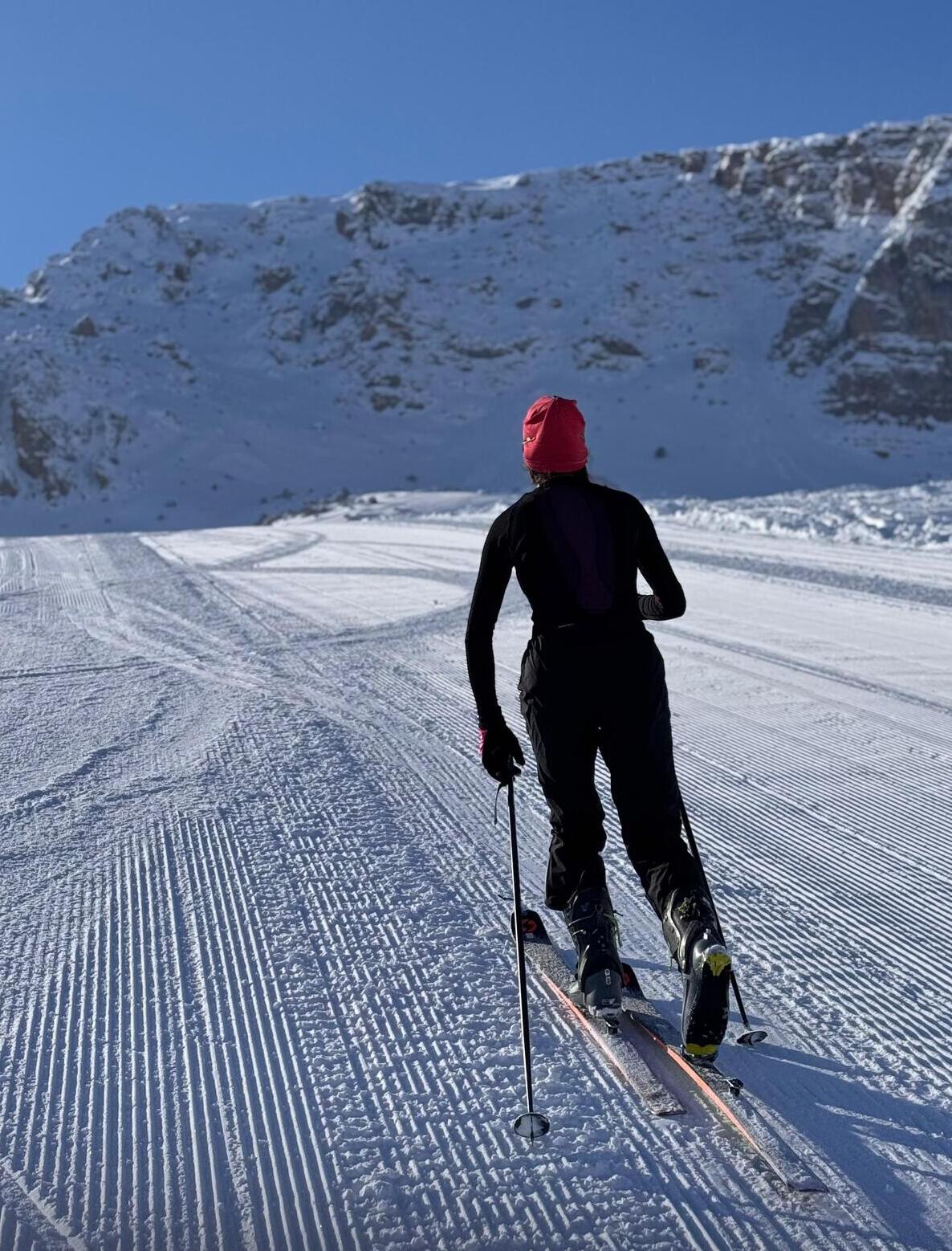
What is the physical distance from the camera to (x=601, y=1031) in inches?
99.9

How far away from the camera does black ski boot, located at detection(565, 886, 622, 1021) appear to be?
8.20 feet

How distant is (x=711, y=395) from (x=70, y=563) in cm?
4569

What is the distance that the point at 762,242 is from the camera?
66.2 m

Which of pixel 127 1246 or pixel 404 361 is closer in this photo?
pixel 127 1246

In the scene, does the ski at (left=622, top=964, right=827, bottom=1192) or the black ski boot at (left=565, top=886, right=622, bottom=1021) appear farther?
the black ski boot at (left=565, top=886, right=622, bottom=1021)

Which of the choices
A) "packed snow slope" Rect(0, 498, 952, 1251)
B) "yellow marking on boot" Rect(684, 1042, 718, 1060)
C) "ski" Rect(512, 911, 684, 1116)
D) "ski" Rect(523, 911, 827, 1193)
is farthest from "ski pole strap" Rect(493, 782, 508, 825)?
"yellow marking on boot" Rect(684, 1042, 718, 1060)

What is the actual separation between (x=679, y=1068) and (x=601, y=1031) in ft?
0.77

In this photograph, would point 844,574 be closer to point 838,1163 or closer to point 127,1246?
point 838,1163

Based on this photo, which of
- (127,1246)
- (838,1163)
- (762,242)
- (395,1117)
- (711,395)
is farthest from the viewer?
(762,242)

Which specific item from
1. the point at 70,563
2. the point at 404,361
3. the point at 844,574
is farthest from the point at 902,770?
the point at 404,361

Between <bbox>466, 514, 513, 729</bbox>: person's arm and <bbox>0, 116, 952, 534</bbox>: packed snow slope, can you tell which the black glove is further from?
<bbox>0, 116, 952, 534</bbox>: packed snow slope

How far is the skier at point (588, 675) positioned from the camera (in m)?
2.52

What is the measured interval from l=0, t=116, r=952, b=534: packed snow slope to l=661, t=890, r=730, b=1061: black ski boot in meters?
39.5

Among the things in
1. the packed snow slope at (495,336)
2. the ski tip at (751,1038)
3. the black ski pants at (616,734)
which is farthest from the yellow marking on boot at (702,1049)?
the packed snow slope at (495,336)
